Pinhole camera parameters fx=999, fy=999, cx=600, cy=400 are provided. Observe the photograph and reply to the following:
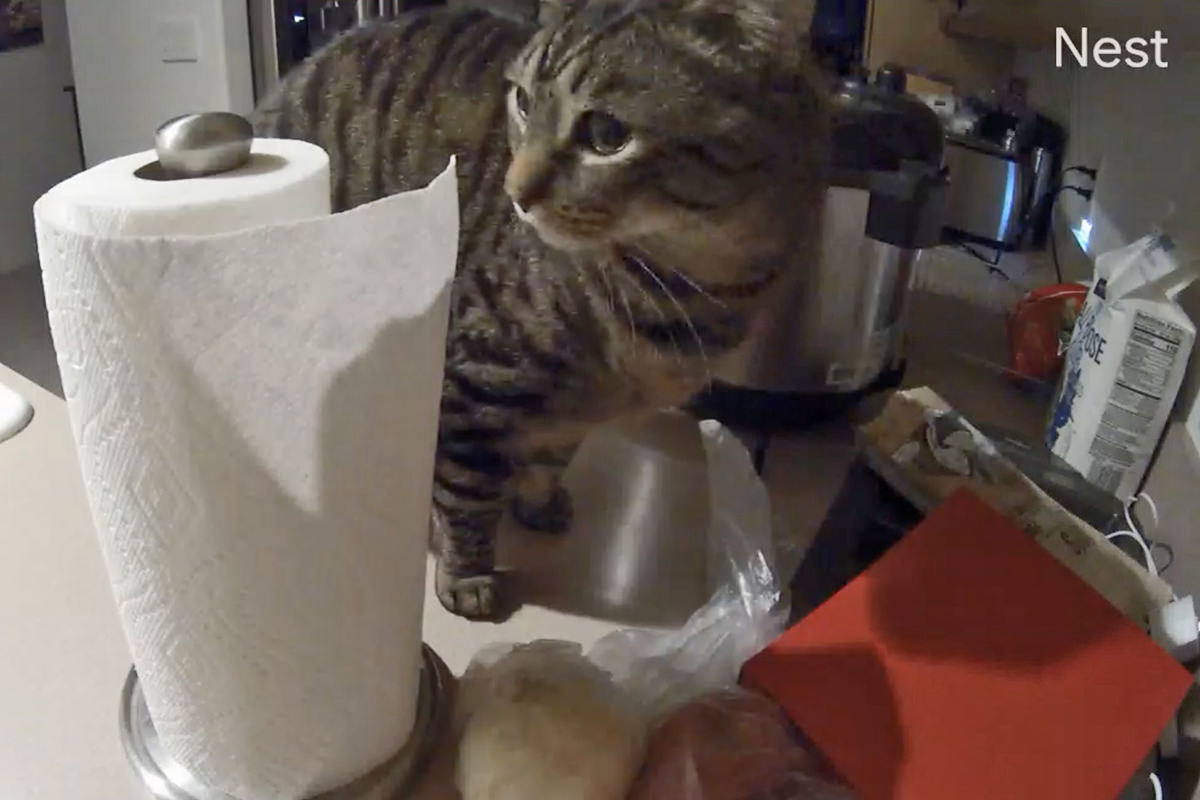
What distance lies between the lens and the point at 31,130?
1432 millimetres

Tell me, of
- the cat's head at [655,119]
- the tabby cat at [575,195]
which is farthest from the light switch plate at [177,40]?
the cat's head at [655,119]

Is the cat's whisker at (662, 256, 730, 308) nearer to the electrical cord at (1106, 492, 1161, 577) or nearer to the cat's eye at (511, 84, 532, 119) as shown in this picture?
the cat's eye at (511, 84, 532, 119)

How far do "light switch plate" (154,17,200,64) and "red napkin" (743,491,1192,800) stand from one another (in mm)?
1168

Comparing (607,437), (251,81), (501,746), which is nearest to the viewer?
(501,746)

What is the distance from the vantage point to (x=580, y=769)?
46 cm

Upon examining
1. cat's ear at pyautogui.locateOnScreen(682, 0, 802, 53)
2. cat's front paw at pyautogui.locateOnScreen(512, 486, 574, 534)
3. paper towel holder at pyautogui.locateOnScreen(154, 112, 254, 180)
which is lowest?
cat's front paw at pyautogui.locateOnScreen(512, 486, 574, 534)

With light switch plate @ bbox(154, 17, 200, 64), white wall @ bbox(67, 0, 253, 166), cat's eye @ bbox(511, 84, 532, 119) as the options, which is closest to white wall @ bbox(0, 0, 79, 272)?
white wall @ bbox(67, 0, 253, 166)

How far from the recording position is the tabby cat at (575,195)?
1.93ft

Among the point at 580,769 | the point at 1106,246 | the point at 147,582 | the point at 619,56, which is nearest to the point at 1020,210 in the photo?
the point at 1106,246

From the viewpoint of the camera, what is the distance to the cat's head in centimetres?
58

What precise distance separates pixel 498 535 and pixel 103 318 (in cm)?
41

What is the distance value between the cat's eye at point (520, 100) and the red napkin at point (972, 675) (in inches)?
14.2

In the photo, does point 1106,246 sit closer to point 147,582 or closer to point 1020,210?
point 1020,210

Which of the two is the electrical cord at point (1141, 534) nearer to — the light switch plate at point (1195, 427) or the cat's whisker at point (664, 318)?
the light switch plate at point (1195, 427)
